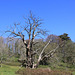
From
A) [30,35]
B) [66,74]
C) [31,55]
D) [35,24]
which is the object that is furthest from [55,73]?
[35,24]

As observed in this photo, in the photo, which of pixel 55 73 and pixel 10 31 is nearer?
pixel 55 73

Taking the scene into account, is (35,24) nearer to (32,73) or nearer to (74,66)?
(32,73)

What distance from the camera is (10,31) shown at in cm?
1642

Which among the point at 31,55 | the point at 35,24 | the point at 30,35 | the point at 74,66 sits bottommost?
the point at 74,66

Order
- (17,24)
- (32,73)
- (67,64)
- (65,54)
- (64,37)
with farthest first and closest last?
1. (64,37)
2. (67,64)
3. (65,54)
4. (17,24)
5. (32,73)

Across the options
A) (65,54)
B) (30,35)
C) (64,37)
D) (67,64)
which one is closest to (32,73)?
(30,35)

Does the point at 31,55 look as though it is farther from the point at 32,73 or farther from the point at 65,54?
the point at 65,54

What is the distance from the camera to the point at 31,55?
15.8 m

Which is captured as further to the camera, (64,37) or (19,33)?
(64,37)

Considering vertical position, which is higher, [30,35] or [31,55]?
[30,35]

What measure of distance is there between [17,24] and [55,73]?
7.86 meters

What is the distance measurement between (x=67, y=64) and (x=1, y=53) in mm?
20484

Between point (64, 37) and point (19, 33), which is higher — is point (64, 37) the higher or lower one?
the higher one

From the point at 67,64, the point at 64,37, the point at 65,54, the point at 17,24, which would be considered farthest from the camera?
the point at 64,37
